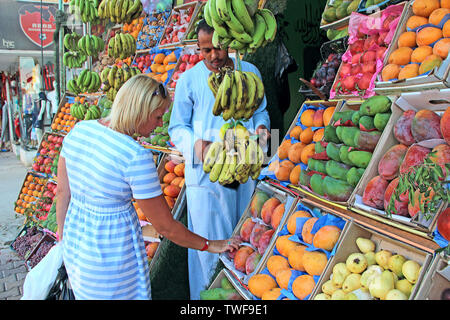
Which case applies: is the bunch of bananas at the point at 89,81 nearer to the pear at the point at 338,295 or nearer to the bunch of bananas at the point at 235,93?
the bunch of bananas at the point at 235,93

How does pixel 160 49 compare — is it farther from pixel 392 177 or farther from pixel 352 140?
pixel 392 177

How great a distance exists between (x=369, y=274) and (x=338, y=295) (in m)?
0.16

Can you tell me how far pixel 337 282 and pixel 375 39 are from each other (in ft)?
5.33

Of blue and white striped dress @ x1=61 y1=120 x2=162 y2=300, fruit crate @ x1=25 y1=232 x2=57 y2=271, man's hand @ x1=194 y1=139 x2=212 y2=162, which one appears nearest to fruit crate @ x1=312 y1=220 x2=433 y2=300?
blue and white striped dress @ x1=61 y1=120 x2=162 y2=300

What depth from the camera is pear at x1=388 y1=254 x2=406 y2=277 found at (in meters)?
1.50

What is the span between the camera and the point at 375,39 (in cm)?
242

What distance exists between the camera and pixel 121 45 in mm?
3791

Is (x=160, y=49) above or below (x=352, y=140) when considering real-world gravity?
above

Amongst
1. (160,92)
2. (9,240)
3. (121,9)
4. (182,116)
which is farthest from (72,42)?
(160,92)

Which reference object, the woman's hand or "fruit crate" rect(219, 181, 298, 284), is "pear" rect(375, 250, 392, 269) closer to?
"fruit crate" rect(219, 181, 298, 284)

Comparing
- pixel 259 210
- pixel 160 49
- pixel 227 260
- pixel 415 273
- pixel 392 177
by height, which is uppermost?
pixel 160 49

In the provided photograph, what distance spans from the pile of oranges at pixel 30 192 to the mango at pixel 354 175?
5174mm

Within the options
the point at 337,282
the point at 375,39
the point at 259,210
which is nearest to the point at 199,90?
the point at 259,210

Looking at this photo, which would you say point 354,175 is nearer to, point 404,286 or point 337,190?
point 337,190
